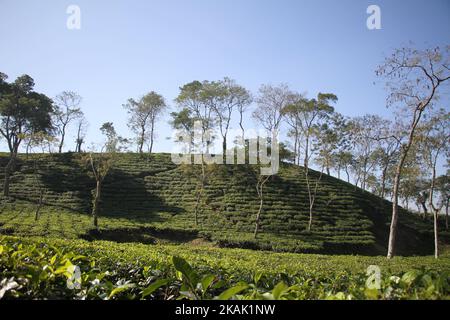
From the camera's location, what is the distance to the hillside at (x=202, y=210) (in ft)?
84.5

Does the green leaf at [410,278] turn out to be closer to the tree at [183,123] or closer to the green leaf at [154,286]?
the green leaf at [154,286]

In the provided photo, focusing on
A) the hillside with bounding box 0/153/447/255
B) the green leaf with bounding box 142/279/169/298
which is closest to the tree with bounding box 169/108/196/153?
the hillside with bounding box 0/153/447/255

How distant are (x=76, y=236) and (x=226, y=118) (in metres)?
29.5

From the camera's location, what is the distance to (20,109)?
4112 cm

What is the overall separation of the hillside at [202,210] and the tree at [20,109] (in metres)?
4.16

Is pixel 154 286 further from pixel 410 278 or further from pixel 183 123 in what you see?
pixel 183 123

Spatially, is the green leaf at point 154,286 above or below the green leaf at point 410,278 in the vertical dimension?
below

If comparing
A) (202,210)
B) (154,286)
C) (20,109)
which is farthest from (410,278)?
(20,109)

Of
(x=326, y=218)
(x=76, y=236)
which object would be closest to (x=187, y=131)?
(x=326, y=218)

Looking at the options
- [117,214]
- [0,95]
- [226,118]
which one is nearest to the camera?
[117,214]

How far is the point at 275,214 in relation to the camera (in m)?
32.5

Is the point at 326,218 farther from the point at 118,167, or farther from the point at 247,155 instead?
the point at 118,167

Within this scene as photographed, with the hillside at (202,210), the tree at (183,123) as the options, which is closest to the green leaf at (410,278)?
the hillside at (202,210)

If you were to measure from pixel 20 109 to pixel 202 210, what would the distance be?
2716 cm
